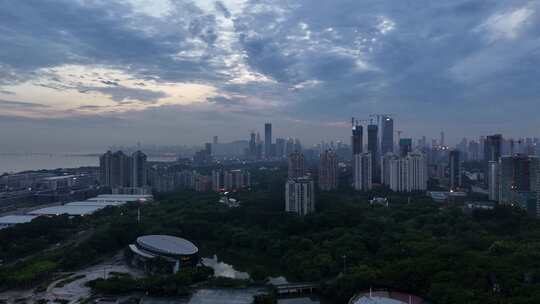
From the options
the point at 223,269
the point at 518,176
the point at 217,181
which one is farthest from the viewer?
the point at 217,181

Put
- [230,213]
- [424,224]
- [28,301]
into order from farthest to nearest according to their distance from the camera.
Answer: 1. [230,213]
2. [424,224]
3. [28,301]

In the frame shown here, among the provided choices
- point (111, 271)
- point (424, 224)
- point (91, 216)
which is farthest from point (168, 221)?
point (424, 224)

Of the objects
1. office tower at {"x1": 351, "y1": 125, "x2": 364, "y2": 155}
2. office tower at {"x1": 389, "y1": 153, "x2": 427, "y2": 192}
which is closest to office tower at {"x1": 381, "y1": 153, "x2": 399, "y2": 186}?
office tower at {"x1": 389, "y1": 153, "x2": 427, "y2": 192}

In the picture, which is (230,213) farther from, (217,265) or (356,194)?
(356,194)

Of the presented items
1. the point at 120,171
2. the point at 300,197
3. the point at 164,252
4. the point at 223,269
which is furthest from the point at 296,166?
the point at 164,252

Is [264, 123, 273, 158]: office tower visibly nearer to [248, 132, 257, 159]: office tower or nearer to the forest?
[248, 132, 257, 159]: office tower

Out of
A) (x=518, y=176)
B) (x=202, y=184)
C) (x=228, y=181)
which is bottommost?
(x=202, y=184)

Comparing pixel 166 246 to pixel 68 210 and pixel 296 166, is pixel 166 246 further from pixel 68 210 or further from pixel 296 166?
pixel 296 166

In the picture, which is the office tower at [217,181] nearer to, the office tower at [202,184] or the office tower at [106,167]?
the office tower at [202,184]

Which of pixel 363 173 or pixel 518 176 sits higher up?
pixel 518 176
